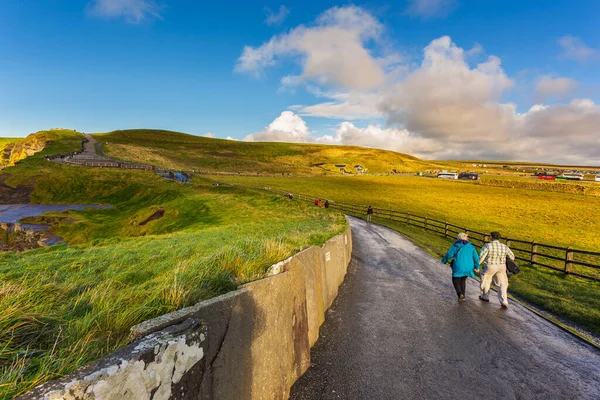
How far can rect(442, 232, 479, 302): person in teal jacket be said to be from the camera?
30.0 ft

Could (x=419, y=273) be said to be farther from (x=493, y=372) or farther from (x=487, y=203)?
(x=487, y=203)

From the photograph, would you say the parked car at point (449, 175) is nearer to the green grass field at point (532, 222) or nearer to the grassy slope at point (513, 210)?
the green grass field at point (532, 222)

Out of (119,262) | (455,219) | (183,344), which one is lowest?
(455,219)

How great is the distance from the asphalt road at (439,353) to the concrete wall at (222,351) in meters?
0.79

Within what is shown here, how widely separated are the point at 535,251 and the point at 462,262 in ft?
34.0

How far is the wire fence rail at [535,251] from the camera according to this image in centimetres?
1373

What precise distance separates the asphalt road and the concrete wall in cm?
79

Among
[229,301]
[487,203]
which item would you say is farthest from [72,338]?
[487,203]

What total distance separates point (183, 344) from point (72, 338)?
1.05 m

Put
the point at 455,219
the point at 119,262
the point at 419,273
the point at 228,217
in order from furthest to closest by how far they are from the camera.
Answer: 1. the point at 455,219
2. the point at 228,217
3. the point at 419,273
4. the point at 119,262

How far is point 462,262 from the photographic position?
920 cm

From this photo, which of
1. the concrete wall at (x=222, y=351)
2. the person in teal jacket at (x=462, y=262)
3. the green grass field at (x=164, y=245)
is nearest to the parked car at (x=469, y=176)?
the green grass field at (x=164, y=245)

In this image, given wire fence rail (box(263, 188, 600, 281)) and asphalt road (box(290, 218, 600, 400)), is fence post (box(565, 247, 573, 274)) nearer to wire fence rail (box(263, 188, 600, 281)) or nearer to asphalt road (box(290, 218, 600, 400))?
wire fence rail (box(263, 188, 600, 281))

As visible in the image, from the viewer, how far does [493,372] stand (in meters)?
5.59
